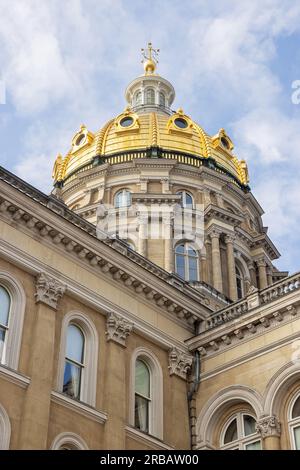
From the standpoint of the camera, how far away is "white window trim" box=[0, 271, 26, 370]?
747 inches

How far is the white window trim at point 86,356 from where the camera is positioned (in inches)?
799

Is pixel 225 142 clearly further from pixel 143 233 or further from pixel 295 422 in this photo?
pixel 295 422

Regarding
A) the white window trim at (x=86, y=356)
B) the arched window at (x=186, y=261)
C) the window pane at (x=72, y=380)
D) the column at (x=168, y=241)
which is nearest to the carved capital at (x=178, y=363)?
the white window trim at (x=86, y=356)

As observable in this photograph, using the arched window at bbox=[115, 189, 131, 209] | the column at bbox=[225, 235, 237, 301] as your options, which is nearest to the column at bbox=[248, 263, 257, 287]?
the column at bbox=[225, 235, 237, 301]

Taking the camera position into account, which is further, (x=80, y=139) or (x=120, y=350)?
(x=80, y=139)

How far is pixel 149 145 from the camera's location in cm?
4516

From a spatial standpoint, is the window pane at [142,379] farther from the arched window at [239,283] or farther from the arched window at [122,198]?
the arched window at [122,198]

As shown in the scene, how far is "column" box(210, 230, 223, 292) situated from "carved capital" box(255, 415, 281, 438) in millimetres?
18152

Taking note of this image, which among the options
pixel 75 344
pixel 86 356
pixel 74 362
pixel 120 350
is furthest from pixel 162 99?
pixel 74 362

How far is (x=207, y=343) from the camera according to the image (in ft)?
78.2

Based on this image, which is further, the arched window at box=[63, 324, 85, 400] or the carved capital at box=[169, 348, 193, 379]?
the carved capital at box=[169, 348, 193, 379]

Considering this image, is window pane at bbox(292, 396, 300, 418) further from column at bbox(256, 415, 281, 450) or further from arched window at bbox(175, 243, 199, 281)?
arched window at bbox(175, 243, 199, 281)

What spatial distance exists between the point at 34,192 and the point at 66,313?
12.3ft

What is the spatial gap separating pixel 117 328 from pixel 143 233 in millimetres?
18041
